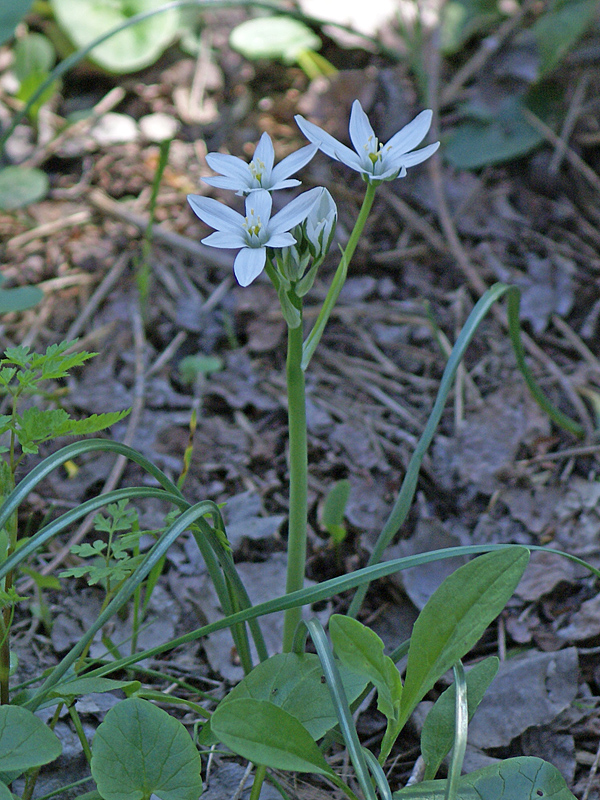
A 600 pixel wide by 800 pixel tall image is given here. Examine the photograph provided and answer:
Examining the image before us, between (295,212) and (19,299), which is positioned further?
(19,299)

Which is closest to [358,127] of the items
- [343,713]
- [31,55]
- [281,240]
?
[281,240]

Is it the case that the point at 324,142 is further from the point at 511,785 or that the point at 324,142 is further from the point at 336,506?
the point at 511,785

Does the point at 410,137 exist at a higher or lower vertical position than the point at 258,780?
higher

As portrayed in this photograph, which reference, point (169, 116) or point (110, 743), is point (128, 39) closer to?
point (169, 116)

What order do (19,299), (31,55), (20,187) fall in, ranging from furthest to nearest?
1. (31,55)
2. (20,187)
3. (19,299)

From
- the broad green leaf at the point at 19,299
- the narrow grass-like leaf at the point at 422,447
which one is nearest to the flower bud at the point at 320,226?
the narrow grass-like leaf at the point at 422,447

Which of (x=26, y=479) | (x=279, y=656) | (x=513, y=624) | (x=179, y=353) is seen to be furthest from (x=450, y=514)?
(x=26, y=479)

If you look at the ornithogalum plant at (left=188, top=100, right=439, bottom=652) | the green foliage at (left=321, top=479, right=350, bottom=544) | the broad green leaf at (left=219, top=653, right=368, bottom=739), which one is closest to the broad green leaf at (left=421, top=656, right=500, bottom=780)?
the broad green leaf at (left=219, top=653, right=368, bottom=739)
